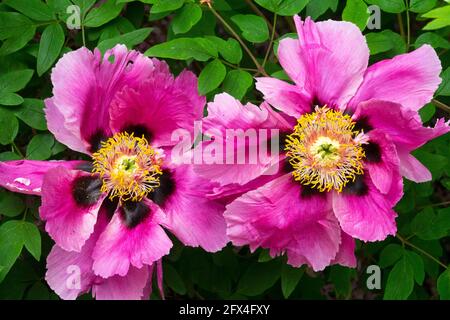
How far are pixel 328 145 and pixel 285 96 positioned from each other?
0.16m

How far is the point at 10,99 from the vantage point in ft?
6.20

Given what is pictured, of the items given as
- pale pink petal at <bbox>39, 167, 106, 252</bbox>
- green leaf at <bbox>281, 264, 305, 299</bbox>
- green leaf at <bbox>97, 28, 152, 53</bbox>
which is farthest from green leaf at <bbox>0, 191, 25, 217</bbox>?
green leaf at <bbox>281, 264, 305, 299</bbox>

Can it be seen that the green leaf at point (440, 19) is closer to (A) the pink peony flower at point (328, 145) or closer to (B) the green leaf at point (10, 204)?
(A) the pink peony flower at point (328, 145)

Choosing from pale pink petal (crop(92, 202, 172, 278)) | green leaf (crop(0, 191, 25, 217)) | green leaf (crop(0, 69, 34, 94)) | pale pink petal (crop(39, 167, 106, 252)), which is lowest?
green leaf (crop(0, 191, 25, 217))

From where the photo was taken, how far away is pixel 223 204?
1.76m

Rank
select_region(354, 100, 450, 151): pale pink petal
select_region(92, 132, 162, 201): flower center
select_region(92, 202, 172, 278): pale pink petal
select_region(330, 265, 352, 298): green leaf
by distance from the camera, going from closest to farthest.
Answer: select_region(354, 100, 450, 151): pale pink petal < select_region(92, 202, 172, 278): pale pink petal < select_region(92, 132, 162, 201): flower center < select_region(330, 265, 352, 298): green leaf

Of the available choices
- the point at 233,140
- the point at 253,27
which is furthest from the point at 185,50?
the point at 233,140

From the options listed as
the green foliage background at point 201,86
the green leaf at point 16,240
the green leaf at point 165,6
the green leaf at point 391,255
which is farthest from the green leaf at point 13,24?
the green leaf at point 391,255

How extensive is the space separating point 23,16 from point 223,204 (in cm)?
74

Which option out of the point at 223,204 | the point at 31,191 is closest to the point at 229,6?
the point at 223,204

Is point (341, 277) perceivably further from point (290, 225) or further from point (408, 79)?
point (408, 79)

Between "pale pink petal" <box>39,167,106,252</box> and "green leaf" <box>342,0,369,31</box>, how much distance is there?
Result: 73cm

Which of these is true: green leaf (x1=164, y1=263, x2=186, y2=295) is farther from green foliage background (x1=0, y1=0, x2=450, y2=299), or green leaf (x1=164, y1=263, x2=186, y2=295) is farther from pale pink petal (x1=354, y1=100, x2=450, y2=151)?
pale pink petal (x1=354, y1=100, x2=450, y2=151)

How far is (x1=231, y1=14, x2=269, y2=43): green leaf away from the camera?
1.88 m
